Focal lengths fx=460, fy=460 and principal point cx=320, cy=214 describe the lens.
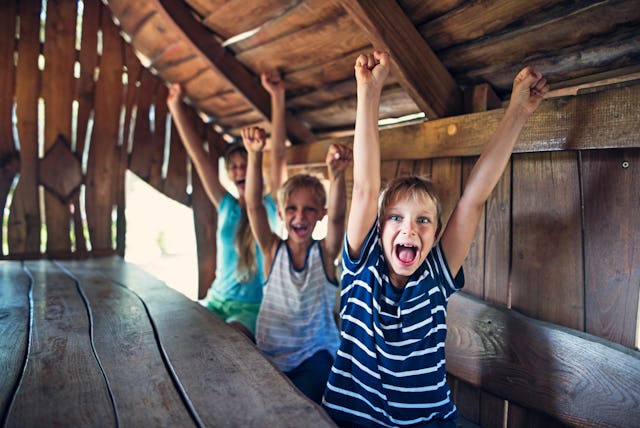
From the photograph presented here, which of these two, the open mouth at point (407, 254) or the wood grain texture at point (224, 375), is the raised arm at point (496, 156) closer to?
the open mouth at point (407, 254)

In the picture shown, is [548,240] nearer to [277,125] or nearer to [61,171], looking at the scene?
[277,125]

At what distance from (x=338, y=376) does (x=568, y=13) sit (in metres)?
1.56

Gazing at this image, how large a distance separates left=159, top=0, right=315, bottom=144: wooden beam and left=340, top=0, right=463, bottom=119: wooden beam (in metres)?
1.34

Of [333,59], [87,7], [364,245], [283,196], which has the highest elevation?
[87,7]

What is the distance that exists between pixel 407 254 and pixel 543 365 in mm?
689

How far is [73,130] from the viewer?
152 inches

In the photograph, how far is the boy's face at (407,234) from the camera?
1665 mm

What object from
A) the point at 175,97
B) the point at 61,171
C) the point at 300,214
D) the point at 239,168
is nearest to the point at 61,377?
the point at 300,214

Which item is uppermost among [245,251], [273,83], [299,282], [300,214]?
[273,83]

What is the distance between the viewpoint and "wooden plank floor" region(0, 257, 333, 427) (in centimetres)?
119

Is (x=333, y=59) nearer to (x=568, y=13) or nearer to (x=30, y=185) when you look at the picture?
(x=568, y=13)

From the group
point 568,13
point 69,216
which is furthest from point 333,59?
point 69,216

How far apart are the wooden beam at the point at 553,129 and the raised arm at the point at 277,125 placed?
0.98 meters

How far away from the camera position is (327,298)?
2402 mm
